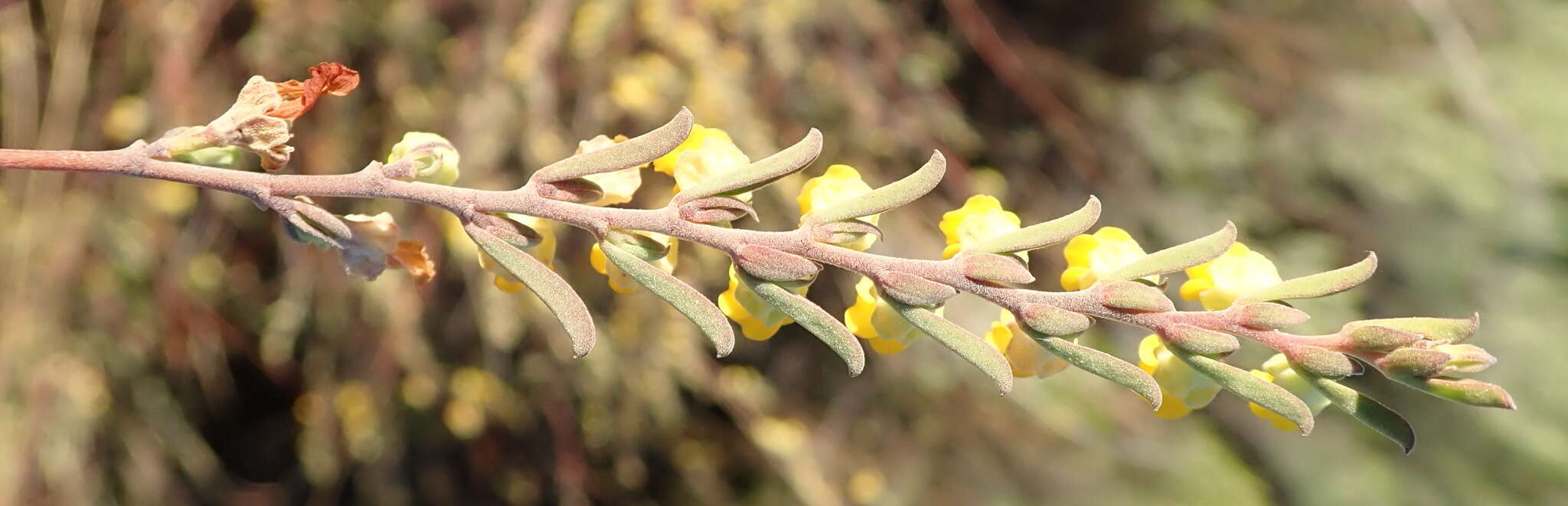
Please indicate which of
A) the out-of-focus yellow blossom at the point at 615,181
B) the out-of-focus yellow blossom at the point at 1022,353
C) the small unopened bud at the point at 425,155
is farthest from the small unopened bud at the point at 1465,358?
the small unopened bud at the point at 425,155

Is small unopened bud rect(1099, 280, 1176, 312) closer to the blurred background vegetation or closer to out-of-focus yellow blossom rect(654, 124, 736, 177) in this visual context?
out-of-focus yellow blossom rect(654, 124, 736, 177)

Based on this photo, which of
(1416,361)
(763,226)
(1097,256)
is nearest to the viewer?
(1416,361)

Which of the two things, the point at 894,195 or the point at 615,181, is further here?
the point at 615,181

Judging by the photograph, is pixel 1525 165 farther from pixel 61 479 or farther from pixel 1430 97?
pixel 61 479

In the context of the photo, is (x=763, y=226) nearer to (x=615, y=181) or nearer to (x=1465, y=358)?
(x=615, y=181)

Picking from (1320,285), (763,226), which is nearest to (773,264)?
(1320,285)

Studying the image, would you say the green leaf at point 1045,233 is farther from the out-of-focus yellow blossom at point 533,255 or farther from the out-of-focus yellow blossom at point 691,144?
the out-of-focus yellow blossom at point 533,255
